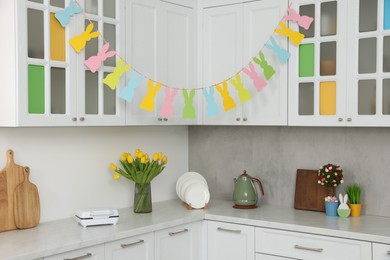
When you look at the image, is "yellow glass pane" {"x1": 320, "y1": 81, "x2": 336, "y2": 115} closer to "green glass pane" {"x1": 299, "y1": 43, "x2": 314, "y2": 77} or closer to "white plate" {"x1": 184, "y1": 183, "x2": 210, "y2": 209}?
"green glass pane" {"x1": 299, "y1": 43, "x2": 314, "y2": 77}

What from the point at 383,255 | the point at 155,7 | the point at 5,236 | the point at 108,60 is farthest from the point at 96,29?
the point at 383,255

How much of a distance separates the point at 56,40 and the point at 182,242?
5.03ft

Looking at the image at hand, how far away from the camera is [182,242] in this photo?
3.64 m

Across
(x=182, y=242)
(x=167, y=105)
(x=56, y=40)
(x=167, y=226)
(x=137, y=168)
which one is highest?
(x=56, y=40)

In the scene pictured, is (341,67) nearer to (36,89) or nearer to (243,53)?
(243,53)

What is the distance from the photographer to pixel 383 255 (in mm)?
3033

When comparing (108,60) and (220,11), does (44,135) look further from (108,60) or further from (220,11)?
(220,11)

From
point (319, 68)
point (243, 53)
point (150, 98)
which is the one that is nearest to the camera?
point (319, 68)

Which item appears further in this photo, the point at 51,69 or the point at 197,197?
the point at 197,197

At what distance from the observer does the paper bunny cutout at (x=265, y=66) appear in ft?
12.2

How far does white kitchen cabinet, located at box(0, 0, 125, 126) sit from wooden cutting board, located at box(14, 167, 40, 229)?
0.43 metres

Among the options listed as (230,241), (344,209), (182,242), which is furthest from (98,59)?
(344,209)

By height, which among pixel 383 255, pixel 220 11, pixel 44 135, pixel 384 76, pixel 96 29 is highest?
pixel 220 11

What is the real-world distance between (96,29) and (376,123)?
70.7 inches
